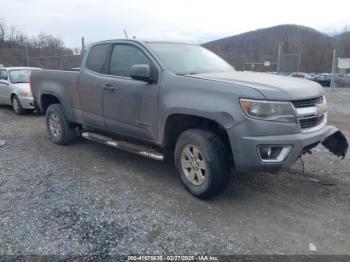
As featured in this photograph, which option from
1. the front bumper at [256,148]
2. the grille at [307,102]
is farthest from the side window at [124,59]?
the grille at [307,102]

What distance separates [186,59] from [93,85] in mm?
1522

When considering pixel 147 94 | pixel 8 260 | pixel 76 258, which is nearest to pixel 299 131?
pixel 147 94

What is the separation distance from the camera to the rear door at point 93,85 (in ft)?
16.9

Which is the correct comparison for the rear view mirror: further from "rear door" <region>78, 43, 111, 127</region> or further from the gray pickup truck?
"rear door" <region>78, 43, 111, 127</region>

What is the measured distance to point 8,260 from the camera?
9.40 feet

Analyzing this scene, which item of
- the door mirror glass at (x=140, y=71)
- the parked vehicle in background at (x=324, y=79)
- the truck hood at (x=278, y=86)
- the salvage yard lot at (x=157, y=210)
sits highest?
the door mirror glass at (x=140, y=71)

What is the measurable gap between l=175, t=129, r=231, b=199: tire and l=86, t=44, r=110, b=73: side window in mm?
1993

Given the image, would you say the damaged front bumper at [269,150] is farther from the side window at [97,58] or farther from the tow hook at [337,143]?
the side window at [97,58]

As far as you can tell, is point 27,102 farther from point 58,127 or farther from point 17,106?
point 58,127

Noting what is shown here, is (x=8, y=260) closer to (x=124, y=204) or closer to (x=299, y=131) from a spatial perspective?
(x=124, y=204)

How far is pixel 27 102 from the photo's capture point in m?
9.84

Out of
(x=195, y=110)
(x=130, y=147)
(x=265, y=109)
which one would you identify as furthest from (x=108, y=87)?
(x=265, y=109)

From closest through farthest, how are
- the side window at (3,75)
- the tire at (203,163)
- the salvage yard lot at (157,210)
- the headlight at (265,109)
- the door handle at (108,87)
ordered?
the salvage yard lot at (157,210)
the headlight at (265,109)
the tire at (203,163)
the door handle at (108,87)
the side window at (3,75)

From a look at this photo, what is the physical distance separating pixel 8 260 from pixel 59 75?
382 centimetres
